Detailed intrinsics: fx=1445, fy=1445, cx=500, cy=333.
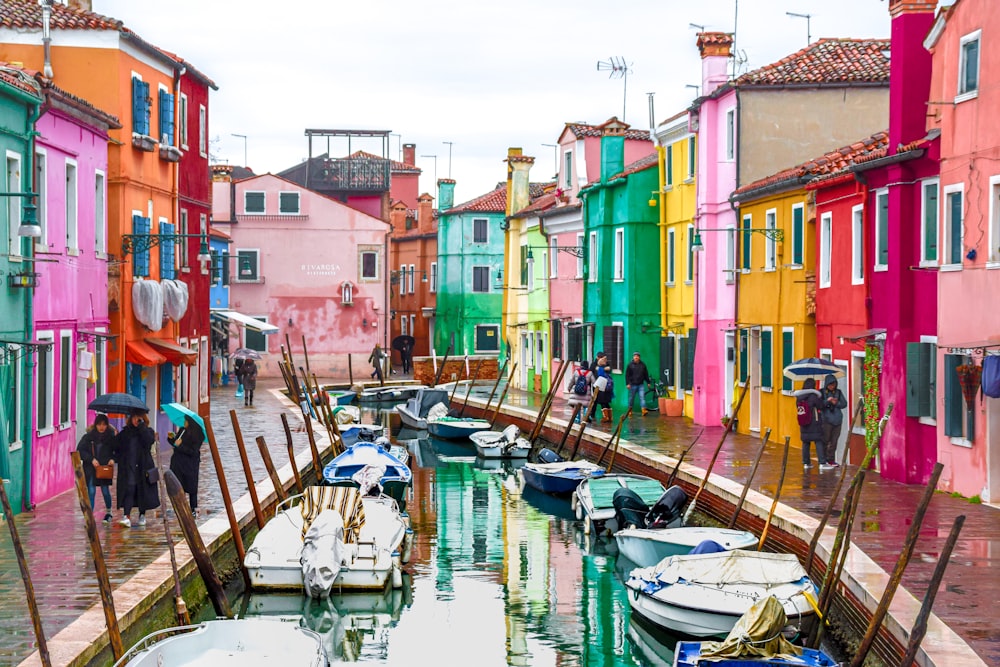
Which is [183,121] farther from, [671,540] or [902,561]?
[902,561]

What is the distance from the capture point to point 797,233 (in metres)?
29.8

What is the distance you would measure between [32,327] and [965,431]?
44.9ft

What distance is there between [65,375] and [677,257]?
1986 centimetres

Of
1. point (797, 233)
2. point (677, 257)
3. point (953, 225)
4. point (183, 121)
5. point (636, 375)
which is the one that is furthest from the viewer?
point (677, 257)

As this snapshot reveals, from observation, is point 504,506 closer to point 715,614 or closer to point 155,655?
point 715,614

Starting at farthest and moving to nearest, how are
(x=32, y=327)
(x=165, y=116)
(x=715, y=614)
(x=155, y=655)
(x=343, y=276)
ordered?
(x=343, y=276) < (x=165, y=116) < (x=32, y=327) < (x=715, y=614) < (x=155, y=655)

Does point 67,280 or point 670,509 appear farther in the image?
point 67,280

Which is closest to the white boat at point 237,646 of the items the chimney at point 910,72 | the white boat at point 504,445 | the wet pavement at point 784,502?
the wet pavement at point 784,502

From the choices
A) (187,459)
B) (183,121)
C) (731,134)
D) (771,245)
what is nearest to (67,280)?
(187,459)

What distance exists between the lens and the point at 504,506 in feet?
95.5

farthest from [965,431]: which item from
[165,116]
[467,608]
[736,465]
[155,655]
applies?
[165,116]

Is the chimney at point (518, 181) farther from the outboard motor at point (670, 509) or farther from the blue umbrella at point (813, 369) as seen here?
the outboard motor at point (670, 509)

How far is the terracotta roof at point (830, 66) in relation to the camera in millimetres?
32719

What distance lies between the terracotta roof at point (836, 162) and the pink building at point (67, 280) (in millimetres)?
13158
